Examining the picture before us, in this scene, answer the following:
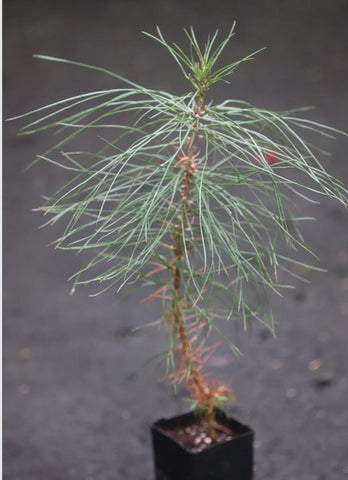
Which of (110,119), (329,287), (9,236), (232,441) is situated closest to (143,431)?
(232,441)

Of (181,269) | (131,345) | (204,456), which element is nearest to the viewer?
(181,269)

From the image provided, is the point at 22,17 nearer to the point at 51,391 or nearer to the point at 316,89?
the point at 316,89

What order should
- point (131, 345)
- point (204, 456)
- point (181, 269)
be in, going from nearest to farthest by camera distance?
1. point (181, 269)
2. point (204, 456)
3. point (131, 345)

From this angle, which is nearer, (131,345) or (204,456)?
(204,456)

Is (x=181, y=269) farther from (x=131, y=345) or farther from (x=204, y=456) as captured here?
(x=131, y=345)

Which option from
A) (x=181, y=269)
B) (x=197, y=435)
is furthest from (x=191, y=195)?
(x=197, y=435)

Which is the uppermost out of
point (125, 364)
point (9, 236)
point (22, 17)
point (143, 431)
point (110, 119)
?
point (22, 17)

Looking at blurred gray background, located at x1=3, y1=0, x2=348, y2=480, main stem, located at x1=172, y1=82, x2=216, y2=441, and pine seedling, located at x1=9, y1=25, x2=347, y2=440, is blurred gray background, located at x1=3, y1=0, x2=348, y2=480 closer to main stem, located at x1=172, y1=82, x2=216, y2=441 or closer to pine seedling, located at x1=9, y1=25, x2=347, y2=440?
main stem, located at x1=172, y1=82, x2=216, y2=441
